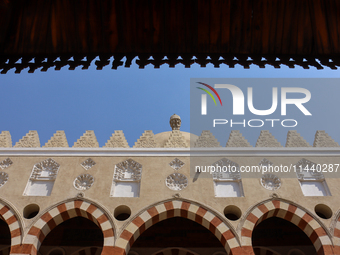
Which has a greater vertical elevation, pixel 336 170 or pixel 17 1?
pixel 336 170

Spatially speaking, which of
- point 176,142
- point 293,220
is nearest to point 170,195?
point 176,142

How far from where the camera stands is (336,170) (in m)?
8.30

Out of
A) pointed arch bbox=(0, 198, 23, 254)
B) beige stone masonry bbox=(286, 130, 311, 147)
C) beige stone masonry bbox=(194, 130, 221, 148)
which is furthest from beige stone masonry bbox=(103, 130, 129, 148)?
beige stone masonry bbox=(286, 130, 311, 147)

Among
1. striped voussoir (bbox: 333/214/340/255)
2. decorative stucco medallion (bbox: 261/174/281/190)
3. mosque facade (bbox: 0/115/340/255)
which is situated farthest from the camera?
decorative stucco medallion (bbox: 261/174/281/190)

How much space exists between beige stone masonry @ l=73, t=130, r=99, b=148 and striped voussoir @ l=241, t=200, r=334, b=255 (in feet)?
17.1

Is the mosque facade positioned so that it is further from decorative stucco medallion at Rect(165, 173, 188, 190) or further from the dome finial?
the dome finial

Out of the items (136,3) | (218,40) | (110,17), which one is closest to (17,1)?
(110,17)

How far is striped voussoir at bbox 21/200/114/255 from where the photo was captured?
6816mm

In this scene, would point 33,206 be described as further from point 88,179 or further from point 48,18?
point 48,18

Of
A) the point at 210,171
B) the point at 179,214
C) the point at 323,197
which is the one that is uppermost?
the point at 210,171

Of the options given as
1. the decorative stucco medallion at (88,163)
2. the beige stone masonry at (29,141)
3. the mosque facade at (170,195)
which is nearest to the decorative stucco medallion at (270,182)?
the mosque facade at (170,195)

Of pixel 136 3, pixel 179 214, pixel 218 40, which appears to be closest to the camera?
pixel 136 3

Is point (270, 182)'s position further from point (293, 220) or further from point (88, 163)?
point (88, 163)

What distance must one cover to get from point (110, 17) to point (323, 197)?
753cm
